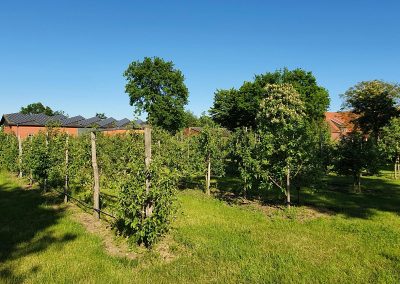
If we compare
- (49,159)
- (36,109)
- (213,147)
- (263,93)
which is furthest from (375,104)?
(36,109)

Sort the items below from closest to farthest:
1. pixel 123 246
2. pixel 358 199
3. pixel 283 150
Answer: pixel 123 246
pixel 283 150
pixel 358 199

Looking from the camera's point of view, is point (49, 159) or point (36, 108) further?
point (36, 108)

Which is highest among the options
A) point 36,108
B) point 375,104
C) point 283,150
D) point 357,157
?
point 36,108

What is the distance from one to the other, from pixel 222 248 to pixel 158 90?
53.2m

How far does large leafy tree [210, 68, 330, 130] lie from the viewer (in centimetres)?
4841

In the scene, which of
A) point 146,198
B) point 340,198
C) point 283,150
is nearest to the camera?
point 146,198

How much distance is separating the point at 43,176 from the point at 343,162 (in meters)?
17.6

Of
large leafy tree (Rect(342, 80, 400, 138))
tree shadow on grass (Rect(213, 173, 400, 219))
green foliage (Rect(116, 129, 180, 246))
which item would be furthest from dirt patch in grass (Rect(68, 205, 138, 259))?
large leafy tree (Rect(342, 80, 400, 138))

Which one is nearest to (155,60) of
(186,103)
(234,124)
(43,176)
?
(186,103)

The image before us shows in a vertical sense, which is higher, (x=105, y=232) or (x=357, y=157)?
(x=357, y=157)

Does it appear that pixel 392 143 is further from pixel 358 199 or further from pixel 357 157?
pixel 358 199

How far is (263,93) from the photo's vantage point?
48.7 metres

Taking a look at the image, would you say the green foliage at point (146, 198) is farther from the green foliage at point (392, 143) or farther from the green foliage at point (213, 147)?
the green foliage at point (392, 143)

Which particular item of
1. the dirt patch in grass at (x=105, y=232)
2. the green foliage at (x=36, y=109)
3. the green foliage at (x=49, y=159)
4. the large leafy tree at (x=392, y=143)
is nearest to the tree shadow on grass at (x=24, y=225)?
the dirt patch in grass at (x=105, y=232)
